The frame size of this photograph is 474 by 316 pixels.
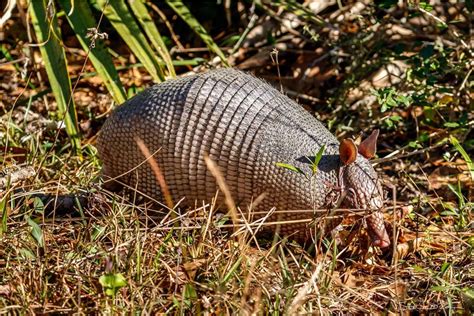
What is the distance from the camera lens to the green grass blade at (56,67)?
19.2ft

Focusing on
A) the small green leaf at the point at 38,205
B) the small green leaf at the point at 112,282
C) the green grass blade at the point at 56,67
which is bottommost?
the small green leaf at the point at 38,205

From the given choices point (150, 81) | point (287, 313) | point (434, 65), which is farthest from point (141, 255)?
point (150, 81)

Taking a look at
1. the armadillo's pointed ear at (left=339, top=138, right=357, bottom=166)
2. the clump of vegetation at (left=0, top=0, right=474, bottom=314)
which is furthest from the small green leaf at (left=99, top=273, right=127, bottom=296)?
the armadillo's pointed ear at (left=339, top=138, right=357, bottom=166)

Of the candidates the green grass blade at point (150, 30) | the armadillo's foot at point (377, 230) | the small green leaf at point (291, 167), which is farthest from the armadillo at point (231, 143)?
the green grass blade at point (150, 30)

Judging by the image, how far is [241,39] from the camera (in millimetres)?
7004

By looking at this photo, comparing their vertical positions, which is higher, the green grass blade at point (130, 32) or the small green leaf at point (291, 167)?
the green grass blade at point (130, 32)

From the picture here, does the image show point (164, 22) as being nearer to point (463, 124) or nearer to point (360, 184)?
point (463, 124)

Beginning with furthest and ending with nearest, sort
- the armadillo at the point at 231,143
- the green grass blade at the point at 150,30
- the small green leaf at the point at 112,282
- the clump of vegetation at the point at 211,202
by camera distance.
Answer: the green grass blade at the point at 150,30 < the armadillo at the point at 231,143 < the clump of vegetation at the point at 211,202 < the small green leaf at the point at 112,282

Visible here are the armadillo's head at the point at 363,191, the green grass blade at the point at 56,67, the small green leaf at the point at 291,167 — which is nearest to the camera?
the small green leaf at the point at 291,167

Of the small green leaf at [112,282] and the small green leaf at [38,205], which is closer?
the small green leaf at [112,282]

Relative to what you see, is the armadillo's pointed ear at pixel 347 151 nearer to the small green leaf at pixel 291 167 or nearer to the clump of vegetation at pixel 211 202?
the small green leaf at pixel 291 167

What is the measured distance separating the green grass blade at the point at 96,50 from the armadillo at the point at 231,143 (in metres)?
0.68

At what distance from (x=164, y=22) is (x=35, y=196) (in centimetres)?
297

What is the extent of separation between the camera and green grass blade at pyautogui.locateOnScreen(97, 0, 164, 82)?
5.92 meters
